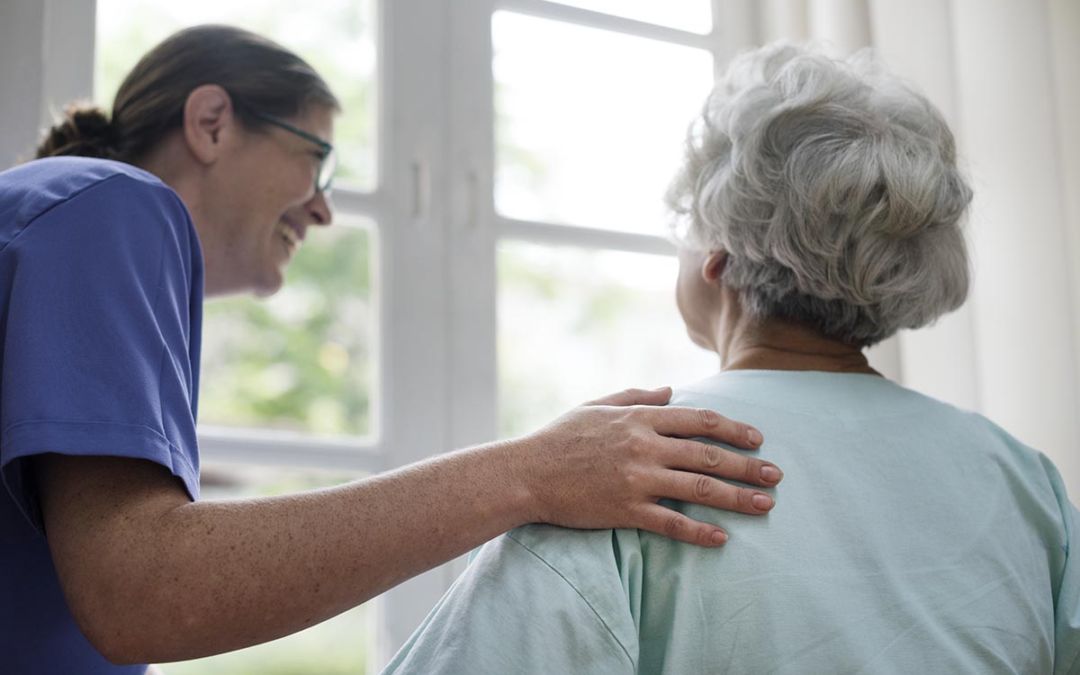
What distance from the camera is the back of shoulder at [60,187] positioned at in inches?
48.5

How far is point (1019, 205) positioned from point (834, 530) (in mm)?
1071

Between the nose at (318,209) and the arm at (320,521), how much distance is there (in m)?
0.76

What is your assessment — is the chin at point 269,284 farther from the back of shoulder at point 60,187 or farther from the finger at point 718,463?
the finger at point 718,463

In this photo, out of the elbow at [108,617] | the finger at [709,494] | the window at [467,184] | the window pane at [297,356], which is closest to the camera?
the elbow at [108,617]

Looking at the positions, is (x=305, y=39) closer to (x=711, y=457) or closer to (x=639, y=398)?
(x=639, y=398)

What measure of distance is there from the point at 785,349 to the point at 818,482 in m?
0.24

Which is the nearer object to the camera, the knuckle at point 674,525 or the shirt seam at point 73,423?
the shirt seam at point 73,423

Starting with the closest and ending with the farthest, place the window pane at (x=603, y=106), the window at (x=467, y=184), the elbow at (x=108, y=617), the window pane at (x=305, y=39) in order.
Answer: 1. the elbow at (x=108, y=617)
2. the window at (x=467, y=184)
3. the window pane at (x=603, y=106)
4. the window pane at (x=305, y=39)

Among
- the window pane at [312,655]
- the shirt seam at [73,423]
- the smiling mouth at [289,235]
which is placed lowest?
the window pane at [312,655]

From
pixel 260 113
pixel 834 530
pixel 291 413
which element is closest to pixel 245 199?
pixel 260 113

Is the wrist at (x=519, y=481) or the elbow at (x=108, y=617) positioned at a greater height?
the wrist at (x=519, y=481)

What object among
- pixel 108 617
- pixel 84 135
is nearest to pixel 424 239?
pixel 84 135

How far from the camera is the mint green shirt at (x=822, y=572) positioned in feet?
4.11

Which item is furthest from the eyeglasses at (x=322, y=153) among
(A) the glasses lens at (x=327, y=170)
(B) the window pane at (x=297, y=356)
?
(B) the window pane at (x=297, y=356)
